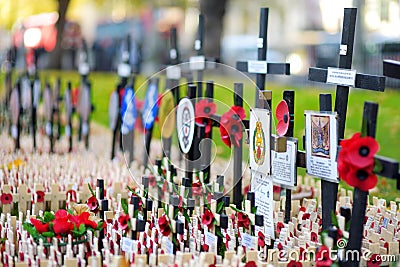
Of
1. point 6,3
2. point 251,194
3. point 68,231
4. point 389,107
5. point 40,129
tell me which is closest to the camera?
point 68,231

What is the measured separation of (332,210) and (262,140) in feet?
2.59

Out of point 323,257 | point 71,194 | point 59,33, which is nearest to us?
point 323,257

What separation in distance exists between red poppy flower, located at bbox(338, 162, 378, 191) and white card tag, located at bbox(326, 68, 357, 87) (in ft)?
3.93

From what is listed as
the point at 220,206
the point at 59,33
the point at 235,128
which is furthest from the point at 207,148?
the point at 59,33

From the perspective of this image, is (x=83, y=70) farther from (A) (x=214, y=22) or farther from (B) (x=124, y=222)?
(A) (x=214, y=22)

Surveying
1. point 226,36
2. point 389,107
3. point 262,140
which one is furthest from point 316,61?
point 262,140

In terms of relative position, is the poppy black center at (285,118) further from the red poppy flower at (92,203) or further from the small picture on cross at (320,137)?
the red poppy flower at (92,203)

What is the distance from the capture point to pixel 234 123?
6.93 meters

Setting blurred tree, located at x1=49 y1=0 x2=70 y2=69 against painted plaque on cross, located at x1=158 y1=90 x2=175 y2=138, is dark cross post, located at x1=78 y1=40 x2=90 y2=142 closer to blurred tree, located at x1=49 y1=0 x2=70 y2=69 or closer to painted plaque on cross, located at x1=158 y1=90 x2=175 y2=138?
painted plaque on cross, located at x1=158 y1=90 x2=175 y2=138

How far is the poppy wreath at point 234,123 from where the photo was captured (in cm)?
692

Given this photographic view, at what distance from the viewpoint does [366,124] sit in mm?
4883

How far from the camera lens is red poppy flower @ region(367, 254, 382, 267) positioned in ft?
17.6

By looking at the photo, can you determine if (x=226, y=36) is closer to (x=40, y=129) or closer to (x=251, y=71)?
(x=40, y=129)

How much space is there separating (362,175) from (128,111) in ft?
17.5
